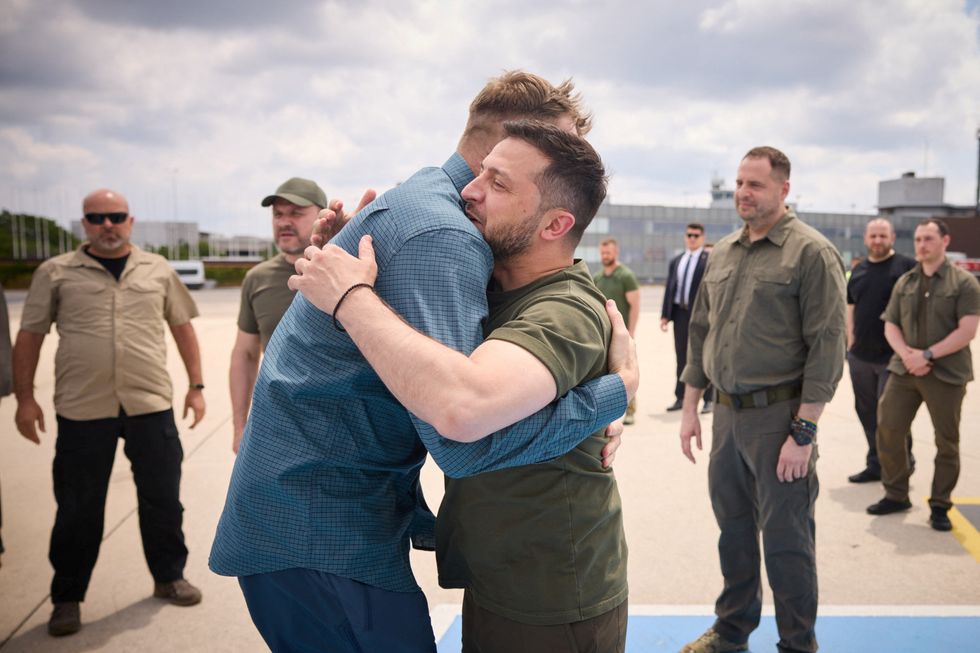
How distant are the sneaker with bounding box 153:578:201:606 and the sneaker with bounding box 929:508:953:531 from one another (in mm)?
4925

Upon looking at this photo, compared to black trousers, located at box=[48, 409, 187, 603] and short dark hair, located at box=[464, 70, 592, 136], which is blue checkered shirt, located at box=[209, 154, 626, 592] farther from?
black trousers, located at box=[48, 409, 187, 603]

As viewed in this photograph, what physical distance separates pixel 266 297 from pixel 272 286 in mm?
76

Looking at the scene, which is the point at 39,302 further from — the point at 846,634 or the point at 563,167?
the point at 846,634

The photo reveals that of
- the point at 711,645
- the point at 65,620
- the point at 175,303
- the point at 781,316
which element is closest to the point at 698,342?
the point at 781,316

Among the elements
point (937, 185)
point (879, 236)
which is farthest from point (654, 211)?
point (879, 236)

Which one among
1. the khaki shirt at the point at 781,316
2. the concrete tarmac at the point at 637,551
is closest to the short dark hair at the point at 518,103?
the khaki shirt at the point at 781,316

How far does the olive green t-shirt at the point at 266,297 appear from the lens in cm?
427

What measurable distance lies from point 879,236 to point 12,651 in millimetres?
6997

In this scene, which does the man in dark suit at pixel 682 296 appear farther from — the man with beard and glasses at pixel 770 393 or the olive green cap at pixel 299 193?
the olive green cap at pixel 299 193

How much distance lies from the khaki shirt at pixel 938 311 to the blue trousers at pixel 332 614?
511 cm

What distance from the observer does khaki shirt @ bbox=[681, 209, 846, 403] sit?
3.15m

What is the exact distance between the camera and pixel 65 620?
12.3ft

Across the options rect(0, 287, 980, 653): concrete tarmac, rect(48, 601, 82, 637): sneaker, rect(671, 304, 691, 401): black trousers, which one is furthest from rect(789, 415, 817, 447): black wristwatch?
rect(671, 304, 691, 401): black trousers

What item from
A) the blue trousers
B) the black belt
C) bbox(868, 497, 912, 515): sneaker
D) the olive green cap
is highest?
the olive green cap
